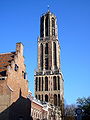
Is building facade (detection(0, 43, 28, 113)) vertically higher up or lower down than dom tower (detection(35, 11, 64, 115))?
lower down

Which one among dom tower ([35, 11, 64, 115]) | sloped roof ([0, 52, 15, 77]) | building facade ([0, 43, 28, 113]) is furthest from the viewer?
dom tower ([35, 11, 64, 115])

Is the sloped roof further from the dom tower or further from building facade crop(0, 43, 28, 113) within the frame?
the dom tower

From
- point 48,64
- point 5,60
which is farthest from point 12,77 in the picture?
point 48,64

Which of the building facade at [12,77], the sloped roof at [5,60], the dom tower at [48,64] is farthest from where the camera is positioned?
the dom tower at [48,64]

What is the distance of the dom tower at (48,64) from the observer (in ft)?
353

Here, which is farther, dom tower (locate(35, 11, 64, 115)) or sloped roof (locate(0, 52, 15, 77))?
dom tower (locate(35, 11, 64, 115))

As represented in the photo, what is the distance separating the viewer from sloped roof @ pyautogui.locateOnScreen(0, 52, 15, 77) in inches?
1550

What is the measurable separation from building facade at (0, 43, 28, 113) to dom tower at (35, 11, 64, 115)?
59143mm

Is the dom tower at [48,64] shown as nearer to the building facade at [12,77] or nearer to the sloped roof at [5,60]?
the building facade at [12,77]

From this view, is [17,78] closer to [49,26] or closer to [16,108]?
[16,108]

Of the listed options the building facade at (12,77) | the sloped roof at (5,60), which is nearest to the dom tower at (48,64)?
the building facade at (12,77)

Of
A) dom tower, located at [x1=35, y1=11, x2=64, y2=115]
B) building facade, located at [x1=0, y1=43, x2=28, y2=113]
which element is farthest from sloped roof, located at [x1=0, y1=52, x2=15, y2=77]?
dom tower, located at [x1=35, y1=11, x2=64, y2=115]

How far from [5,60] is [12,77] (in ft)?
13.4

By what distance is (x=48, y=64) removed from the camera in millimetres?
113062
